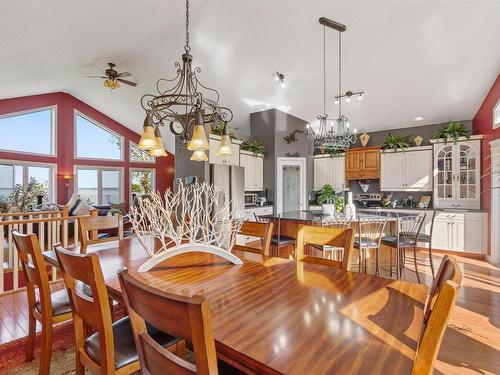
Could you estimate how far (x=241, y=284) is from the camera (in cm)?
140

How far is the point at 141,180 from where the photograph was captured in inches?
367

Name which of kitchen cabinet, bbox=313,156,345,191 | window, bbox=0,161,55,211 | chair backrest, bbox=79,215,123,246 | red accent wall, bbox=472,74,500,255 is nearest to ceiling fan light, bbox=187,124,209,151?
chair backrest, bbox=79,215,123,246

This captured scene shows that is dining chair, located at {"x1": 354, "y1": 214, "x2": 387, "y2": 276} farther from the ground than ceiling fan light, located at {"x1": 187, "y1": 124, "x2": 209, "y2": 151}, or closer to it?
closer to it

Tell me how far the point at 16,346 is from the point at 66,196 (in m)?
6.41

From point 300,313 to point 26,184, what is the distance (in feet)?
27.7

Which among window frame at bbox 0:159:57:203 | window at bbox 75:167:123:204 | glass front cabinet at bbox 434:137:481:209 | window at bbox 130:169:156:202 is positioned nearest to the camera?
glass front cabinet at bbox 434:137:481:209

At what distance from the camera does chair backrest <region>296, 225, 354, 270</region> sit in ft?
5.77

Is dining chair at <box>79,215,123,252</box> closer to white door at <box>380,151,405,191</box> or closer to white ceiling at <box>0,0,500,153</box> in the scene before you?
white ceiling at <box>0,0,500,153</box>

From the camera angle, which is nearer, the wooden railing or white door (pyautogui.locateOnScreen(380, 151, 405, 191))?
the wooden railing

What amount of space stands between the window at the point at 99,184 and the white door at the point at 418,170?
26.8ft

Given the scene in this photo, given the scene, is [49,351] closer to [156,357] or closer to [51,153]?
[156,357]

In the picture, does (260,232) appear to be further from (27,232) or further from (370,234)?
(27,232)

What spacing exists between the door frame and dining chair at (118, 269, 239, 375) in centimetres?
562

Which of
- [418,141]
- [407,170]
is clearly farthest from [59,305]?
[418,141]
